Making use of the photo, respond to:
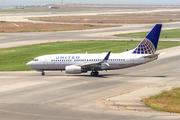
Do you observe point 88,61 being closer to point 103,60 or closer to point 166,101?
point 103,60

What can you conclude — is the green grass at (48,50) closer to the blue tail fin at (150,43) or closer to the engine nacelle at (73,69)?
the engine nacelle at (73,69)

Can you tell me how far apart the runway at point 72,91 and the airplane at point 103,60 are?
162cm

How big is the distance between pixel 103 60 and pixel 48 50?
3844 cm

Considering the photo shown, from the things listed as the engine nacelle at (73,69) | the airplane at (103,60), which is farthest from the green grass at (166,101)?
the engine nacelle at (73,69)

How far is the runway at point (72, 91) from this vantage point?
32656 mm

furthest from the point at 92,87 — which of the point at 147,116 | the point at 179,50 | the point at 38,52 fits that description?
the point at 179,50

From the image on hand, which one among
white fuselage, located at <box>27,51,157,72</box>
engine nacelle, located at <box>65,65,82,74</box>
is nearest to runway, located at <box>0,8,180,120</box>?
engine nacelle, located at <box>65,65,82,74</box>

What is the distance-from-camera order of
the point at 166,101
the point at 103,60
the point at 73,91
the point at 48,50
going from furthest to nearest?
the point at 48,50 < the point at 103,60 < the point at 73,91 < the point at 166,101

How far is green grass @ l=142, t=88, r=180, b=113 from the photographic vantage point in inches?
1355

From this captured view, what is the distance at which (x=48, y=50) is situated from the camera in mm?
89312

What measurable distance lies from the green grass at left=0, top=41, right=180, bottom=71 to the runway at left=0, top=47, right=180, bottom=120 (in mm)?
10743

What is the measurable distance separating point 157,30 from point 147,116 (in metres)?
27.1

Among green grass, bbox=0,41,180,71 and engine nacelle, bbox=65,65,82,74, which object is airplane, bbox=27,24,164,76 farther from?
green grass, bbox=0,41,180,71

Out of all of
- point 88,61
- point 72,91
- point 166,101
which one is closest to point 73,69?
point 88,61
